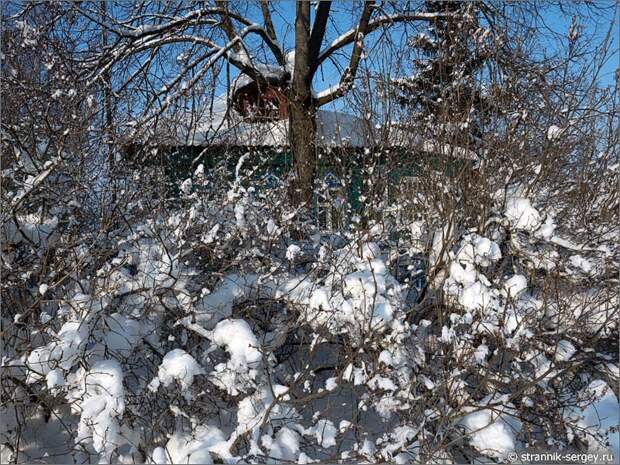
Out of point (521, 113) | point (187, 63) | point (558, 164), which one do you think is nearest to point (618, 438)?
point (558, 164)

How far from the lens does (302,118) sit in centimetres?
545

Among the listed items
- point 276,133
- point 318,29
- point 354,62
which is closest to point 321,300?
point 276,133

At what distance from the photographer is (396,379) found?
3176mm

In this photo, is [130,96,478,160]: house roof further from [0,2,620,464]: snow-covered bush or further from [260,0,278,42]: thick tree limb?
[260,0,278,42]: thick tree limb

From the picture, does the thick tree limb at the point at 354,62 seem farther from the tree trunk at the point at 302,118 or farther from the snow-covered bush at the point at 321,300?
the snow-covered bush at the point at 321,300

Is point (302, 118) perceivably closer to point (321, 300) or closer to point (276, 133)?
point (276, 133)

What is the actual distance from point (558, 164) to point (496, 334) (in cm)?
149

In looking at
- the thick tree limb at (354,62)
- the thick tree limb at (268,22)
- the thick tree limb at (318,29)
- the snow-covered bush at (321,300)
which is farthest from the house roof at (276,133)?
the thick tree limb at (268,22)

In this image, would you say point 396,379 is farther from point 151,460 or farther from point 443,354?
point 151,460

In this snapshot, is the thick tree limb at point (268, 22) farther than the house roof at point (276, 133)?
Yes

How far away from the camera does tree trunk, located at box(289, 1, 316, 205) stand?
4539 millimetres

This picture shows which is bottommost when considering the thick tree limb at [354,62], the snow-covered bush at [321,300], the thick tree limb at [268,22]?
the snow-covered bush at [321,300]

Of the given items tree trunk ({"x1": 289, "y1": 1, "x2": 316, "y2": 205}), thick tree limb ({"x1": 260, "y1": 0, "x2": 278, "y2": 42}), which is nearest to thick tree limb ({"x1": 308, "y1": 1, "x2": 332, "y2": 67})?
tree trunk ({"x1": 289, "y1": 1, "x2": 316, "y2": 205})

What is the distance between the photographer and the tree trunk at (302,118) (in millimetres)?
4539
